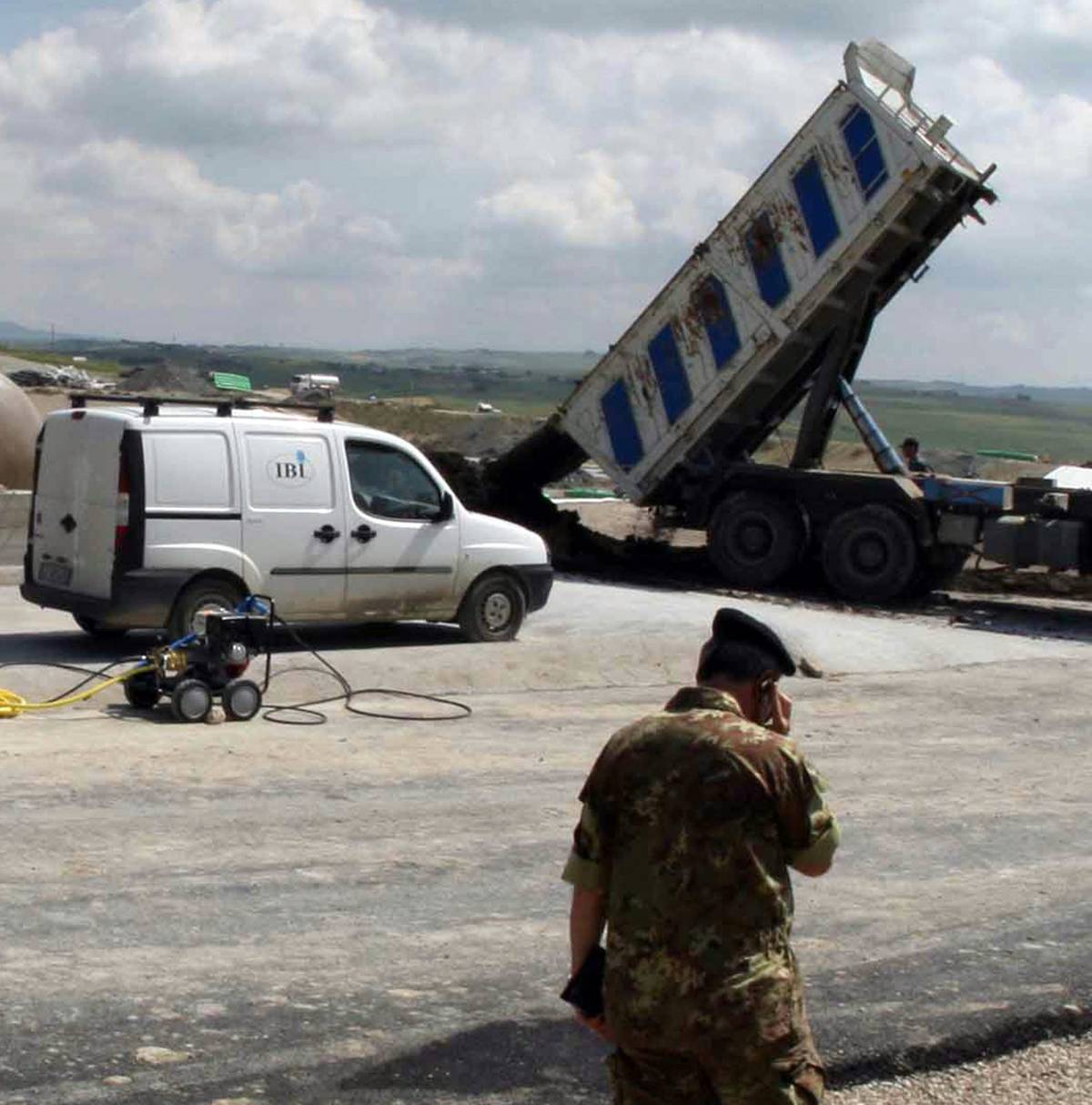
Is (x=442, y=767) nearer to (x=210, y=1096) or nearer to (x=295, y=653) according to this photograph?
(x=295, y=653)

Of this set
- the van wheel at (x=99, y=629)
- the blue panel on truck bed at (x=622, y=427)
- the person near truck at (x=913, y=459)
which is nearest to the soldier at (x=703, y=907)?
the van wheel at (x=99, y=629)

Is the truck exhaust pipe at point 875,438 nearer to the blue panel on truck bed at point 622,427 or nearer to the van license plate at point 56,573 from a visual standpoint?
the blue panel on truck bed at point 622,427

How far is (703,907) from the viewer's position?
3.99 metres

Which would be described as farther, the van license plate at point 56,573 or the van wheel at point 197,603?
the van license plate at point 56,573

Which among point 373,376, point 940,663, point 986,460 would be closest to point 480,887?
Result: point 940,663

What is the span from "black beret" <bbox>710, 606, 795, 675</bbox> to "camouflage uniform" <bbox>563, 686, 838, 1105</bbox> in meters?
0.25

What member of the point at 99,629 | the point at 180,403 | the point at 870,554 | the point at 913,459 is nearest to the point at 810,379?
the point at 913,459

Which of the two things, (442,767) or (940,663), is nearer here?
(442,767)

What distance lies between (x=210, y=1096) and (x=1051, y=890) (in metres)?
4.29

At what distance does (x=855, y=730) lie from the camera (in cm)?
1266

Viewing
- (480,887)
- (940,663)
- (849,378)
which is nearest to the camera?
(480,887)

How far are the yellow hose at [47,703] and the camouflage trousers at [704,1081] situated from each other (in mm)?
8104

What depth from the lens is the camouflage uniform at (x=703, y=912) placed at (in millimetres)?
3932

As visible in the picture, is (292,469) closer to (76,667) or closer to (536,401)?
(76,667)
